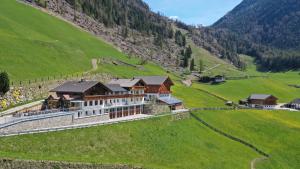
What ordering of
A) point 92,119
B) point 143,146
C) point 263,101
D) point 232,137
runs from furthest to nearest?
point 263,101
point 232,137
point 92,119
point 143,146

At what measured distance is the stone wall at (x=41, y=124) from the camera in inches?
2250

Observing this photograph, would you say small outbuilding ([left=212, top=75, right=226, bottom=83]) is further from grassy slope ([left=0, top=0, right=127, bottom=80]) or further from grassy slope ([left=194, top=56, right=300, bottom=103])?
grassy slope ([left=0, top=0, right=127, bottom=80])

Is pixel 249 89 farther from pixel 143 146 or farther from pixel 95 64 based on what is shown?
pixel 143 146

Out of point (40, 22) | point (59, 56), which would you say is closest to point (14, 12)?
point (40, 22)

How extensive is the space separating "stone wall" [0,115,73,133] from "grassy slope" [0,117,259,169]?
3.36 m

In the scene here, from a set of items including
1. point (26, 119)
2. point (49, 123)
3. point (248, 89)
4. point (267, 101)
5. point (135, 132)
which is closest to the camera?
point (26, 119)

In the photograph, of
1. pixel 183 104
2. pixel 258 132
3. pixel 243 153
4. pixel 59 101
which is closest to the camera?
pixel 59 101

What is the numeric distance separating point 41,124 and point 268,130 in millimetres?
63669

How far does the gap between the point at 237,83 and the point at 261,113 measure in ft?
231

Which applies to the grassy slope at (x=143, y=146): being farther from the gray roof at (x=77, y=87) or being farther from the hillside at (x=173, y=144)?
the gray roof at (x=77, y=87)

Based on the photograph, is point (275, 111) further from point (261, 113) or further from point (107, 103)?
point (107, 103)

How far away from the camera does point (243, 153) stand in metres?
85.1

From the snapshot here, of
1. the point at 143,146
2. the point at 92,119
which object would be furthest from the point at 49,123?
the point at 143,146

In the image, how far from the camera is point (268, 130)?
104 m
